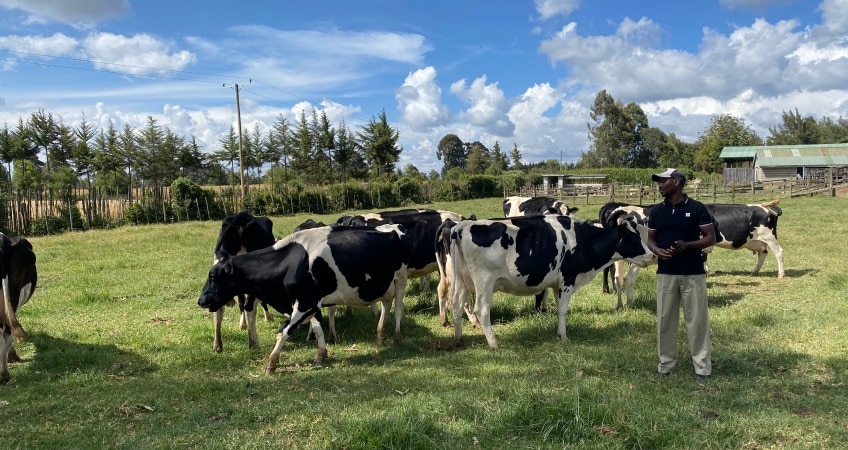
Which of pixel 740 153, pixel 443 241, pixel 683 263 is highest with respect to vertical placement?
pixel 740 153

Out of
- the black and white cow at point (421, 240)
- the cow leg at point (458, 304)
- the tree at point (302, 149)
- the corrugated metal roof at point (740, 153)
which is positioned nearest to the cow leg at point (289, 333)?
the cow leg at point (458, 304)

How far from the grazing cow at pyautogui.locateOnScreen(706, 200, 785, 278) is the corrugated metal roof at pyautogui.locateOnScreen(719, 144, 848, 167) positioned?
51.1m

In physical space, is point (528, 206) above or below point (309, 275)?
above

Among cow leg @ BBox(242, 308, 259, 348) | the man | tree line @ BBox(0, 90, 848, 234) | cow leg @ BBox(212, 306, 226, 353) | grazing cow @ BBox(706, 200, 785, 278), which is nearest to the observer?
the man

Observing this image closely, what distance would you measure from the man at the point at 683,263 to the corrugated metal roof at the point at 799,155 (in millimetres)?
59638

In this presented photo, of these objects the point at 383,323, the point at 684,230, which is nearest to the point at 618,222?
the point at 684,230

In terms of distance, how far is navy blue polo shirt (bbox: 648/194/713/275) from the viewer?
6.09 meters

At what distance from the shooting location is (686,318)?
6242 millimetres

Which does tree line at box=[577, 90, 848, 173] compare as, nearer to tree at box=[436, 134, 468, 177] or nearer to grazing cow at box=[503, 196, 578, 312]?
tree at box=[436, 134, 468, 177]

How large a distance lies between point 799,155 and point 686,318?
62355 millimetres

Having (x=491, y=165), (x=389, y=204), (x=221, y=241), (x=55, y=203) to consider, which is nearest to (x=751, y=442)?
(x=221, y=241)

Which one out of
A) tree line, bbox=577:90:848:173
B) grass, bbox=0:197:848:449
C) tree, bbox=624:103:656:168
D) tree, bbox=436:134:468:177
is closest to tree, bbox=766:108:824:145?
tree line, bbox=577:90:848:173

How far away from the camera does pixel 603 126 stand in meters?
82.9

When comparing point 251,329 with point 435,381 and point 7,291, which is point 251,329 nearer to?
point 7,291
